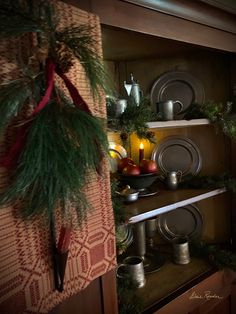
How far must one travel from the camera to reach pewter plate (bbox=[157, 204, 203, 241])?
1.70 meters

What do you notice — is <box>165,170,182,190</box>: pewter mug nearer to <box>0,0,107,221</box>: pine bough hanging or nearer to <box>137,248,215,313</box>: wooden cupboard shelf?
<box>137,248,215,313</box>: wooden cupboard shelf

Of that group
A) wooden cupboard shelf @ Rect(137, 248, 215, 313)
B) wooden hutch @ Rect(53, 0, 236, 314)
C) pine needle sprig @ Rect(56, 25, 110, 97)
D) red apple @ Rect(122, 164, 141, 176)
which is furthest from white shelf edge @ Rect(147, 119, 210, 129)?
wooden cupboard shelf @ Rect(137, 248, 215, 313)

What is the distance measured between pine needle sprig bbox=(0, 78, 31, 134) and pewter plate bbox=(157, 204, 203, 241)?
1.29 m

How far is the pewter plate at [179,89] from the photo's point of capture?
5.28ft

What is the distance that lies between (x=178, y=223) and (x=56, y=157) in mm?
1298

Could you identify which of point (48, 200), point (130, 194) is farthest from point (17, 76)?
point (130, 194)

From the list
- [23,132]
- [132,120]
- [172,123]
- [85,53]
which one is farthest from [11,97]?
[172,123]

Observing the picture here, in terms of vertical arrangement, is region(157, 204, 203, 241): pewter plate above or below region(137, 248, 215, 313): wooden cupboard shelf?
above

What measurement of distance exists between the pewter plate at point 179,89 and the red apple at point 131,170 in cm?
45

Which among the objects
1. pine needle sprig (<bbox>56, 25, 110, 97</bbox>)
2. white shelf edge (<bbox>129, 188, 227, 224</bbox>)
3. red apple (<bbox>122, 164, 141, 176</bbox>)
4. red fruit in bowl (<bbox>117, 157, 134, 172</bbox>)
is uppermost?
pine needle sprig (<bbox>56, 25, 110, 97</bbox>)

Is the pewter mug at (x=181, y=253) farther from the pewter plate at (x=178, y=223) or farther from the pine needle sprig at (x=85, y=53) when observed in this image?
the pine needle sprig at (x=85, y=53)

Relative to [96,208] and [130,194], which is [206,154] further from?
[96,208]

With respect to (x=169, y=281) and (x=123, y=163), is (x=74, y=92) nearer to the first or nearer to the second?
(x=123, y=163)

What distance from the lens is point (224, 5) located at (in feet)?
3.95
